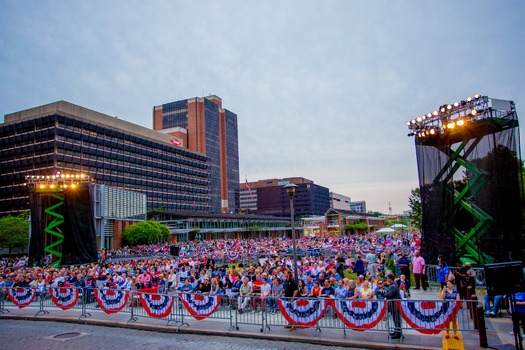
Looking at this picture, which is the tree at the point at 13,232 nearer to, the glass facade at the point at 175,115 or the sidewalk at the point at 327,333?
the sidewalk at the point at 327,333

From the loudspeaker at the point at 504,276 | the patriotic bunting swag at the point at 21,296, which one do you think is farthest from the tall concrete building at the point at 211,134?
the loudspeaker at the point at 504,276

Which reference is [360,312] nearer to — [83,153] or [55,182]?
[55,182]

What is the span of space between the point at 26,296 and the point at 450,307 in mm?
16633

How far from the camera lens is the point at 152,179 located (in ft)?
338

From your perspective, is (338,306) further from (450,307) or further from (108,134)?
(108,134)

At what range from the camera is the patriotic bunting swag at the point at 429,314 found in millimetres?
8883

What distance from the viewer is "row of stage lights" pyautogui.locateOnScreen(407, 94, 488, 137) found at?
1697cm

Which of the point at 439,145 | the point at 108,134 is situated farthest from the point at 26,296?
the point at 108,134

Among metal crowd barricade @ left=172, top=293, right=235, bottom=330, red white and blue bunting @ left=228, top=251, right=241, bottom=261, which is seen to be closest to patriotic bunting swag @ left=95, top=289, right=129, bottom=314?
metal crowd barricade @ left=172, top=293, right=235, bottom=330

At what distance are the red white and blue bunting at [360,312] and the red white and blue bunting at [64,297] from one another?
10.8 m

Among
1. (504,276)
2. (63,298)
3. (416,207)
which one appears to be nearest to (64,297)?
(63,298)

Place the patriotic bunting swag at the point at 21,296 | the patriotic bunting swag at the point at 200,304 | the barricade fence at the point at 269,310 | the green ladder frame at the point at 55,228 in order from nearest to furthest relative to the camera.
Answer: the barricade fence at the point at 269,310 → the patriotic bunting swag at the point at 200,304 → the patriotic bunting swag at the point at 21,296 → the green ladder frame at the point at 55,228

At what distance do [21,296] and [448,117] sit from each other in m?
21.4

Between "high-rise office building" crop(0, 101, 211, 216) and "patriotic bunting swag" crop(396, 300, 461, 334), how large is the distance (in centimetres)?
6469
